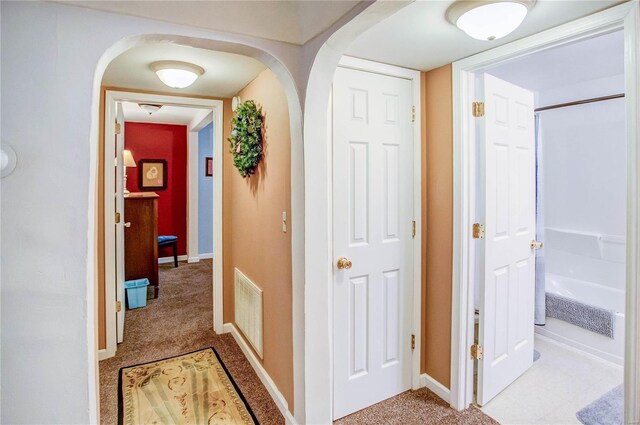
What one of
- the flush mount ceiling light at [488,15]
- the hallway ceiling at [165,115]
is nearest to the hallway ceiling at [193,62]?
the flush mount ceiling light at [488,15]

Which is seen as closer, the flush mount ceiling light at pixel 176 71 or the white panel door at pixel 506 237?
the white panel door at pixel 506 237

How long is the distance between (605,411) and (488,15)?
2.38 metres

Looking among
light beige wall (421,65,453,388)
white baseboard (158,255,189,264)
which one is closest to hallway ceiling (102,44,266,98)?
light beige wall (421,65,453,388)

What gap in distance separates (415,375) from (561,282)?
2281 mm

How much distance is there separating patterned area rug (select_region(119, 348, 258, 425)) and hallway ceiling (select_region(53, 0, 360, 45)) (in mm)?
2124

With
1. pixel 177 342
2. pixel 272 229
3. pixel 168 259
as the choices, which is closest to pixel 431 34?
pixel 272 229

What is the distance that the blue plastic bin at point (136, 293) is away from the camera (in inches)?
154

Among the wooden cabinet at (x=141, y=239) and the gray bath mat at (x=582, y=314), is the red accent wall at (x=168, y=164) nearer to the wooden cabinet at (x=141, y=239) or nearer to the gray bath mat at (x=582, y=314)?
the wooden cabinet at (x=141, y=239)

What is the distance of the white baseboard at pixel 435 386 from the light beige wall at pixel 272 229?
3.12 ft

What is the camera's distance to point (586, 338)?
286cm

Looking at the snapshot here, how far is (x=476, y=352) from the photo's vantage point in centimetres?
222

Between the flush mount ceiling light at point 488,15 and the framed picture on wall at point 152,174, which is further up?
the flush mount ceiling light at point 488,15

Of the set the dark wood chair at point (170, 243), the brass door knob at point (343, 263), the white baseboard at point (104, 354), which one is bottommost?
the white baseboard at point (104, 354)

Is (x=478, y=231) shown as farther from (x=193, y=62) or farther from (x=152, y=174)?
(x=152, y=174)
